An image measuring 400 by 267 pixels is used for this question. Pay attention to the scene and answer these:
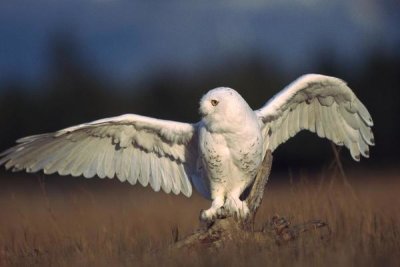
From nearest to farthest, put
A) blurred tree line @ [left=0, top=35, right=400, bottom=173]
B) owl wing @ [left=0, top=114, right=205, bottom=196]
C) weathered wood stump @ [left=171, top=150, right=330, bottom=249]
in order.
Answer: weathered wood stump @ [left=171, top=150, right=330, bottom=249]
owl wing @ [left=0, top=114, right=205, bottom=196]
blurred tree line @ [left=0, top=35, right=400, bottom=173]

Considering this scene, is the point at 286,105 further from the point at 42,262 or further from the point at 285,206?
the point at 42,262

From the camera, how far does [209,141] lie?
6.64 m

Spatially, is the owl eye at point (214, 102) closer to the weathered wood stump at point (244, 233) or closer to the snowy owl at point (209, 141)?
the snowy owl at point (209, 141)

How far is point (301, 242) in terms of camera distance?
18.1 feet

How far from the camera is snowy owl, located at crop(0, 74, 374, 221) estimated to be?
6613mm

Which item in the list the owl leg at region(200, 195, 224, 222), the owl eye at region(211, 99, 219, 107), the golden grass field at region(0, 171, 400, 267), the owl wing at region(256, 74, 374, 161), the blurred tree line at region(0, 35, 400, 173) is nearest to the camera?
the golden grass field at region(0, 171, 400, 267)

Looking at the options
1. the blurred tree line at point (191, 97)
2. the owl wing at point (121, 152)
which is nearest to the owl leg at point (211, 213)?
the owl wing at point (121, 152)

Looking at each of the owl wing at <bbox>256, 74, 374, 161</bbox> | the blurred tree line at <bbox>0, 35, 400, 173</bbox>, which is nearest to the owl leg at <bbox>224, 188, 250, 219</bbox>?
the owl wing at <bbox>256, 74, 374, 161</bbox>

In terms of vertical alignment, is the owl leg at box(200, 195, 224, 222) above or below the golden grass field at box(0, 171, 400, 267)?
above

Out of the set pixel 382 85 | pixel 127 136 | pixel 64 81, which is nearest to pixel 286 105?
pixel 127 136

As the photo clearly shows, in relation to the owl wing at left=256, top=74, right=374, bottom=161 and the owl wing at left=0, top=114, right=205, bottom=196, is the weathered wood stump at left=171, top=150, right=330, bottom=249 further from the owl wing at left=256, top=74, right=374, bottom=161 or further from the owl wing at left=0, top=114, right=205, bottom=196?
the owl wing at left=256, top=74, right=374, bottom=161

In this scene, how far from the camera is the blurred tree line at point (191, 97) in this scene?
83.1 feet

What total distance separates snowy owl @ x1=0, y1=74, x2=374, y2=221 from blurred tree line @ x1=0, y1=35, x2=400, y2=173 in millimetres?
16087

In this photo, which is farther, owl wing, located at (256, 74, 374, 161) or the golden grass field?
owl wing, located at (256, 74, 374, 161)
